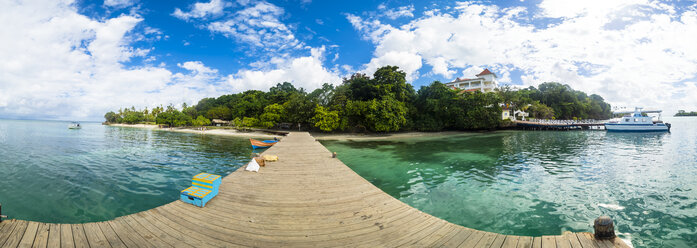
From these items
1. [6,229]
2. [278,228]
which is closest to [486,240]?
[278,228]

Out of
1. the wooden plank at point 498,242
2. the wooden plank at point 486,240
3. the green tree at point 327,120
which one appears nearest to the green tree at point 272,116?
the green tree at point 327,120

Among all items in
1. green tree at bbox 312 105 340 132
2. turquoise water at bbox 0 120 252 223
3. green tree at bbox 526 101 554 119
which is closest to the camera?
turquoise water at bbox 0 120 252 223

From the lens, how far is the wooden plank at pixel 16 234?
3.43 m

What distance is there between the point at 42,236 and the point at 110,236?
41.7 inches

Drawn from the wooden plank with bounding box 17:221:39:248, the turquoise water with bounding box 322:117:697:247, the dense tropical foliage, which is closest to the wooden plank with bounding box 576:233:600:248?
the turquoise water with bounding box 322:117:697:247

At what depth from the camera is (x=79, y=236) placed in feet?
11.8

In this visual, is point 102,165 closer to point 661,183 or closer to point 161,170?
point 161,170

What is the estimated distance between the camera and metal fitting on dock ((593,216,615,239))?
331cm

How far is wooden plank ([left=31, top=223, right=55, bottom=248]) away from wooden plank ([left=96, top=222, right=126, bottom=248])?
58cm

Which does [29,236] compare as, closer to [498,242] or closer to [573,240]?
[498,242]

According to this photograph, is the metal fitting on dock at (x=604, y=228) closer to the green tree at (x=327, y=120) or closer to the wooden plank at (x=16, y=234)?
the wooden plank at (x=16, y=234)

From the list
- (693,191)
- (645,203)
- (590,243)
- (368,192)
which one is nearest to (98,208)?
(368,192)

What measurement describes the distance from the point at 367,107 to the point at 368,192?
28967 millimetres

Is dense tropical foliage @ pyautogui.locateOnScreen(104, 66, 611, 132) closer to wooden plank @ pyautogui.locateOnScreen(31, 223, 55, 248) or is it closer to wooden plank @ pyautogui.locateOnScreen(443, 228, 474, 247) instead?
wooden plank @ pyautogui.locateOnScreen(443, 228, 474, 247)
